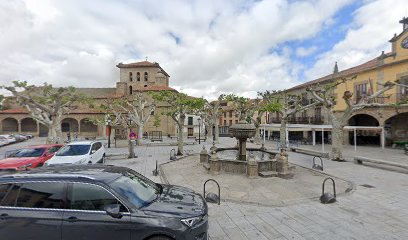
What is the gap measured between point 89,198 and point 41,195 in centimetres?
87

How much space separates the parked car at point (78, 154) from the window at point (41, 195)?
7.31 metres

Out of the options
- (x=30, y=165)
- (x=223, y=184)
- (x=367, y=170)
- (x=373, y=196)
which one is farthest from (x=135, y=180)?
(x=367, y=170)

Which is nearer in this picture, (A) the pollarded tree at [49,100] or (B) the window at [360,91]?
(A) the pollarded tree at [49,100]

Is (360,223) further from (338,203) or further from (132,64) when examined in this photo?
(132,64)

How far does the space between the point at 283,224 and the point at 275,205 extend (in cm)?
130

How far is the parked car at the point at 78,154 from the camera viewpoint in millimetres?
10437

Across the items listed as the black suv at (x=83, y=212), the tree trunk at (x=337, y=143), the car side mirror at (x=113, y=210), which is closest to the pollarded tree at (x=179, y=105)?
the tree trunk at (x=337, y=143)

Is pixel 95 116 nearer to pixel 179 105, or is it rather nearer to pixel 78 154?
pixel 179 105

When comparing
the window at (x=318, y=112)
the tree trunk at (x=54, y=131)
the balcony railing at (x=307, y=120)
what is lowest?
the tree trunk at (x=54, y=131)

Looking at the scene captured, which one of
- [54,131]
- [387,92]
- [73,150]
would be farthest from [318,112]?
[54,131]

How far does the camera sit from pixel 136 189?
439 cm

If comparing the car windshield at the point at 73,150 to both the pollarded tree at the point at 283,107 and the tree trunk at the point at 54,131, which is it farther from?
the pollarded tree at the point at 283,107

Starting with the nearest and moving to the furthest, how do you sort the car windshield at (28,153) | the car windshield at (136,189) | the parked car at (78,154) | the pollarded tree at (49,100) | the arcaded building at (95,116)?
1. the car windshield at (136,189)
2. the parked car at (78,154)
3. the car windshield at (28,153)
4. the pollarded tree at (49,100)
5. the arcaded building at (95,116)

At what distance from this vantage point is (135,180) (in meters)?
4.72
